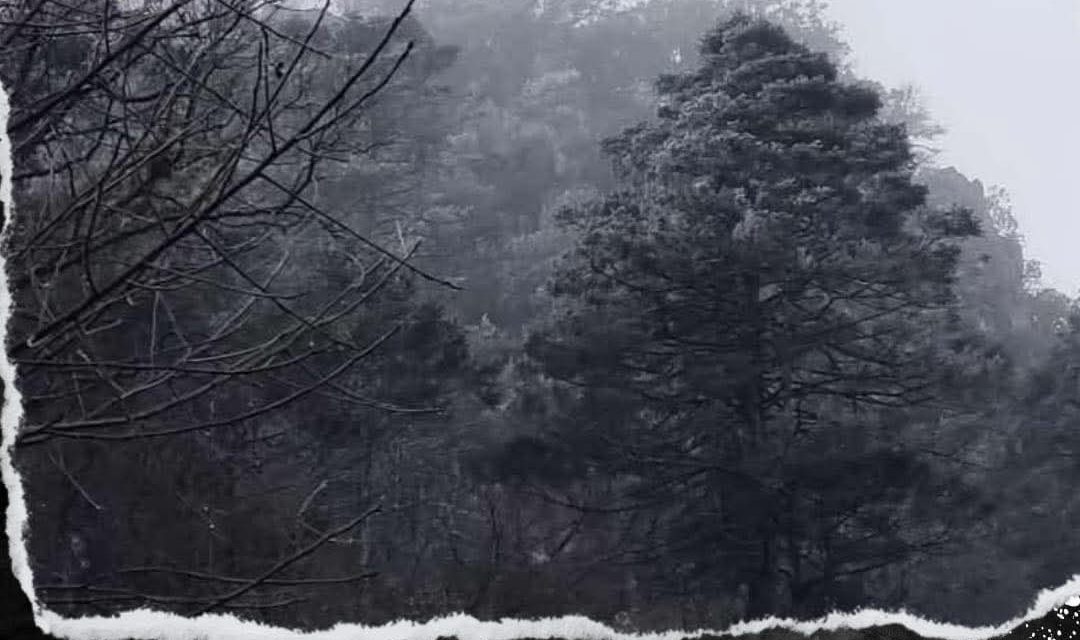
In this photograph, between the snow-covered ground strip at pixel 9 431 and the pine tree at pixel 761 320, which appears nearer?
the snow-covered ground strip at pixel 9 431

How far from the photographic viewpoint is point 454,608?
127 cm

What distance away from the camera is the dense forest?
49.3 inches

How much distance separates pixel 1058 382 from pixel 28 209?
5.32 feet

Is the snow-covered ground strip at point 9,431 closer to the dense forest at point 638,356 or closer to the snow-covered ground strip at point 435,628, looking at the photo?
the snow-covered ground strip at point 435,628

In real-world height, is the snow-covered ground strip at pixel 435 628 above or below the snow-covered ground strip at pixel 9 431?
below

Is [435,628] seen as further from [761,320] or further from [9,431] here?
[761,320]

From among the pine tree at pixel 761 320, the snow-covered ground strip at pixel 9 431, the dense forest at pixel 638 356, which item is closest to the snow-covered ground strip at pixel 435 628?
the snow-covered ground strip at pixel 9 431

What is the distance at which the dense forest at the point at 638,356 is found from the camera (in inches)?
49.3

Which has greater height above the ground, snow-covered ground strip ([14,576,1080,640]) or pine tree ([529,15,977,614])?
pine tree ([529,15,977,614])

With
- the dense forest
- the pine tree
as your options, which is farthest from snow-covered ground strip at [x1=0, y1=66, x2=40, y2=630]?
the pine tree

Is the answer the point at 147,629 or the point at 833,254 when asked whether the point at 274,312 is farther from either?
the point at 833,254

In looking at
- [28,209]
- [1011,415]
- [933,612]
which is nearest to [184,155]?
[28,209]

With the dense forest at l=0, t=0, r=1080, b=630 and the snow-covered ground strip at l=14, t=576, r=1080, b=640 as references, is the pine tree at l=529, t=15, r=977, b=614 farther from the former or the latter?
the snow-covered ground strip at l=14, t=576, r=1080, b=640

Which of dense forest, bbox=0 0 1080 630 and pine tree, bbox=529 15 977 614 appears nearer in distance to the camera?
dense forest, bbox=0 0 1080 630
